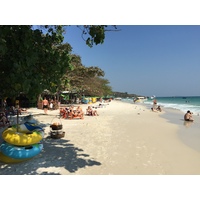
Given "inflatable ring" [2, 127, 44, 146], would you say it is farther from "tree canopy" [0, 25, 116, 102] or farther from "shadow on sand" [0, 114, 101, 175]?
"tree canopy" [0, 25, 116, 102]

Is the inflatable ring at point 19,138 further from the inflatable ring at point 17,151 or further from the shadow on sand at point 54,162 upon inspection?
the shadow on sand at point 54,162

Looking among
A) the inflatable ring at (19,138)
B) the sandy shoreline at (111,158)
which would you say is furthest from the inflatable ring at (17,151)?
the sandy shoreline at (111,158)

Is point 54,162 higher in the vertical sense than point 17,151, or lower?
lower

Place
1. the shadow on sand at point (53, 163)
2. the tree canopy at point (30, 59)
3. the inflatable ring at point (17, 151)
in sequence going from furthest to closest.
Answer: the inflatable ring at point (17, 151) → the shadow on sand at point (53, 163) → the tree canopy at point (30, 59)

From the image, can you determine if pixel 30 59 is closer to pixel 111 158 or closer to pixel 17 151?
pixel 17 151

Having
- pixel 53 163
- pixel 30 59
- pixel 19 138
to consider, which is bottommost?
pixel 53 163

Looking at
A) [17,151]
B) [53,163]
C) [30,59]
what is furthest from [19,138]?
[30,59]

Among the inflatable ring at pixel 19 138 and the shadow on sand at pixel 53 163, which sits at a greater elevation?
the inflatable ring at pixel 19 138
